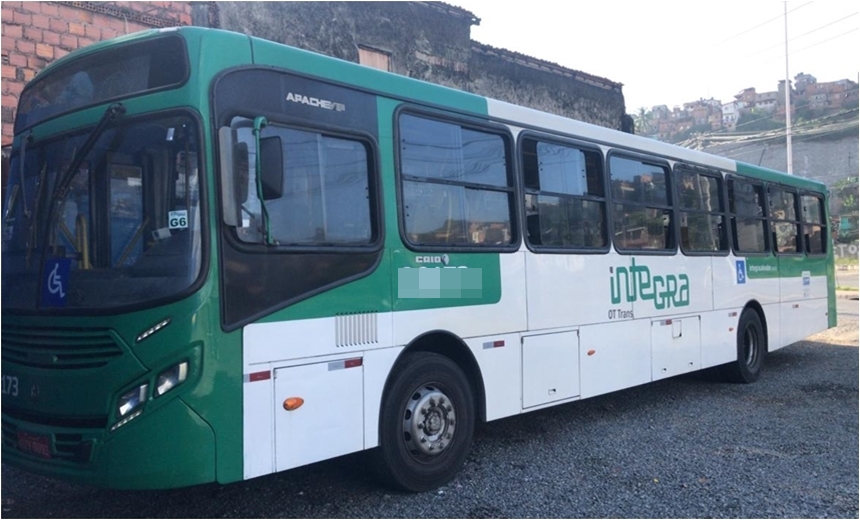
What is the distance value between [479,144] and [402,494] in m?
2.87

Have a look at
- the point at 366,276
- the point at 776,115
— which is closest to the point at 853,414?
the point at 366,276

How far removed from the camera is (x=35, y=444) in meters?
4.39

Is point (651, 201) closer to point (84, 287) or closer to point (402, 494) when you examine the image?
point (402, 494)

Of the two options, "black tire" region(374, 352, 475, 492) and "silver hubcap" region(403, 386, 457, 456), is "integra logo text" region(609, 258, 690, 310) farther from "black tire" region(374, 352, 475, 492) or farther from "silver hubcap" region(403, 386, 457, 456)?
"silver hubcap" region(403, 386, 457, 456)

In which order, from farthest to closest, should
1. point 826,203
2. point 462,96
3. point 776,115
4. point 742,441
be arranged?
point 776,115
point 826,203
point 742,441
point 462,96

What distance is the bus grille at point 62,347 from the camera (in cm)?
419

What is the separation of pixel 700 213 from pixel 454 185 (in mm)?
4665

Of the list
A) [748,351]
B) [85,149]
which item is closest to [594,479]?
[85,149]

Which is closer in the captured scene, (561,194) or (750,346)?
(561,194)

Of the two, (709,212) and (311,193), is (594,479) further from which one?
(709,212)

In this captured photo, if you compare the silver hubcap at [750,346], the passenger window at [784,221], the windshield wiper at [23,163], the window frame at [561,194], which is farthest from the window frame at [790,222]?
the windshield wiper at [23,163]

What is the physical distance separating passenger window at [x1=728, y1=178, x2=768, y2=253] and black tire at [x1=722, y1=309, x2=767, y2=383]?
0.96m

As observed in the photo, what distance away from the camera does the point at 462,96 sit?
6.05 m

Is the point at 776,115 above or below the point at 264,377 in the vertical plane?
above
